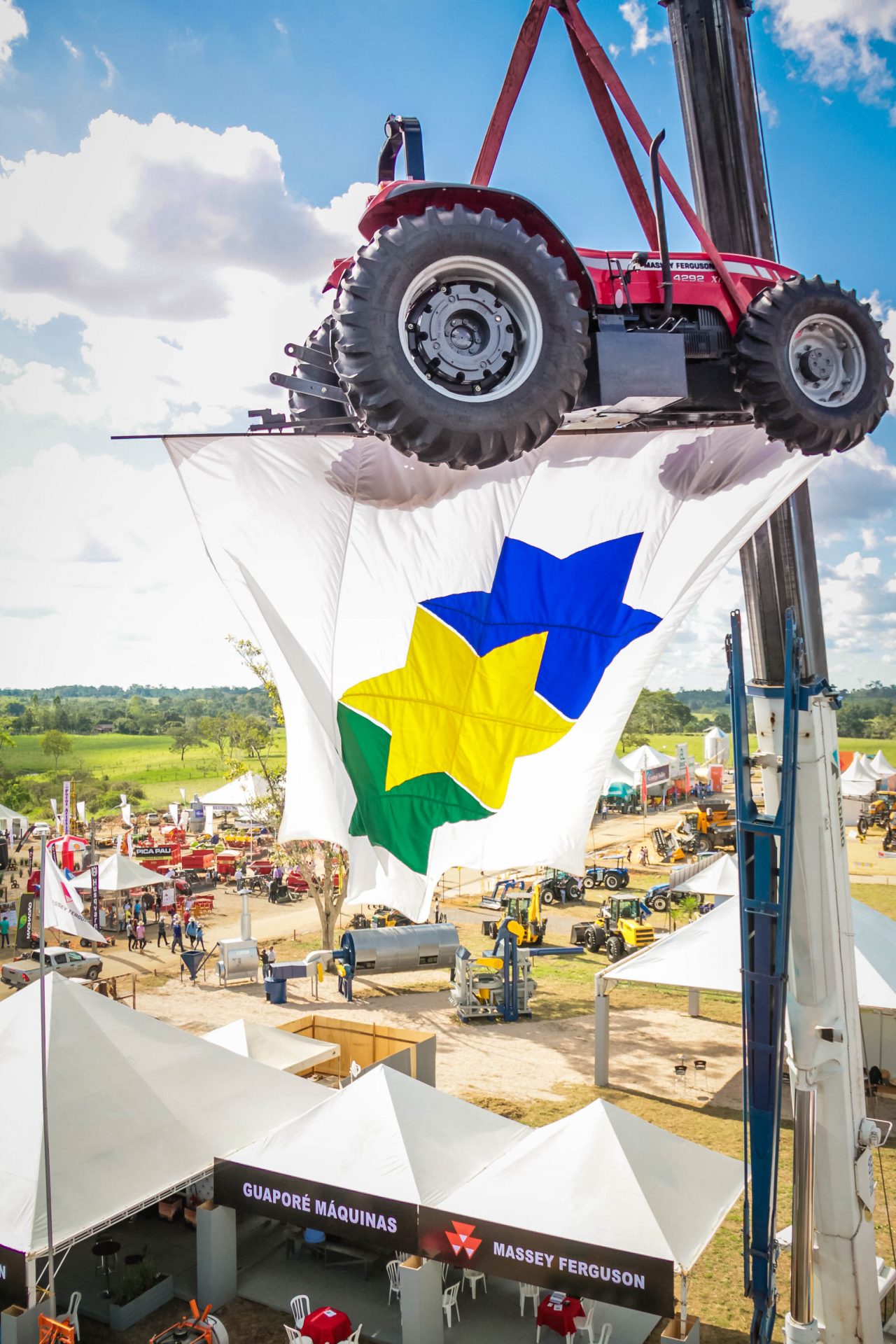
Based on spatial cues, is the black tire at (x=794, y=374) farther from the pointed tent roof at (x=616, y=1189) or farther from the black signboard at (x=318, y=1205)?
the black signboard at (x=318, y=1205)

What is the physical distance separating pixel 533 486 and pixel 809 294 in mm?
1936

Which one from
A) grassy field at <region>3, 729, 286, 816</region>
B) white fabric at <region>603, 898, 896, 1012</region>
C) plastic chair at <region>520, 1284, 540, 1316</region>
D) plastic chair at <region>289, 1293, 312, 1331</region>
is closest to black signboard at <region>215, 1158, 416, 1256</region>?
plastic chair at <region>289, 1293, 312, 1331</region>

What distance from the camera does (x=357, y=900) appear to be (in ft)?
18.5

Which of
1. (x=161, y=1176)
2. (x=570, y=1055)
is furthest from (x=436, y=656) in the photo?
(x=570, y=1055)

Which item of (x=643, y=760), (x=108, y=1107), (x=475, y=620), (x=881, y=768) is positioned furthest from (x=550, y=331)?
(x=881, y=768)

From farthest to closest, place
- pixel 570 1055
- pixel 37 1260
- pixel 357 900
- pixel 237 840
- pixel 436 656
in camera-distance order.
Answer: pixel 237 840, pixel 570 1055, pixel 37 1260, pixel 436 656, pixel 357 900

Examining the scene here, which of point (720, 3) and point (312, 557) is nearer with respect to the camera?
point (312, 557)

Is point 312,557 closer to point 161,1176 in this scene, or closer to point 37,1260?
point 161,1176

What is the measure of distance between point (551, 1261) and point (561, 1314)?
117cm

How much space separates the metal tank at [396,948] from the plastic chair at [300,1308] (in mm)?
12301

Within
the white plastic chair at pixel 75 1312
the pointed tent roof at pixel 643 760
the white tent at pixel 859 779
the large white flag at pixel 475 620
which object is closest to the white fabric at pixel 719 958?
the white plastic chair at pixel 75 1312

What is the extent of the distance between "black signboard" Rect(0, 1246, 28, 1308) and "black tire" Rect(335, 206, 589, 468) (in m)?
8.41

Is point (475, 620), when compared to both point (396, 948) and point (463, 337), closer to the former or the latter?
point (463, 337)

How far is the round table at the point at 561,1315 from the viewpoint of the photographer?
30.8ft
